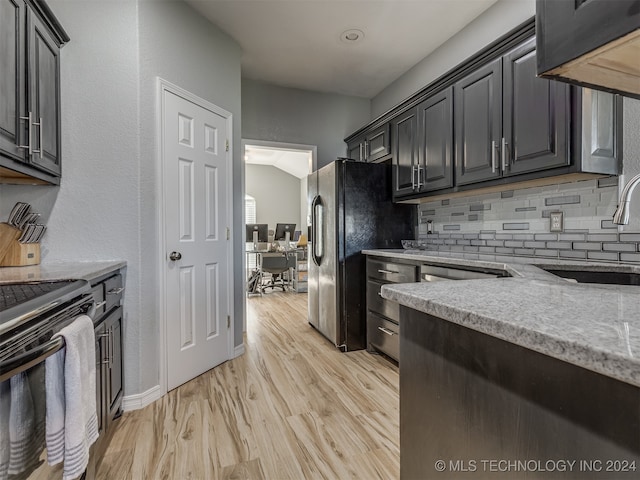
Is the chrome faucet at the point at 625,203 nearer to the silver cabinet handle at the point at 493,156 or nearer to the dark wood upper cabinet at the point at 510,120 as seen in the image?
the dark wood upper cabinet at the point at 510,120

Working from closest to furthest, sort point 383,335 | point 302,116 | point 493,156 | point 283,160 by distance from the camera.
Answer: point 493,156
point 383,335
point 302,116
point 283,160

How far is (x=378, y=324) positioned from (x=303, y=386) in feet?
2.85

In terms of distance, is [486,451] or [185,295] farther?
[185,295]

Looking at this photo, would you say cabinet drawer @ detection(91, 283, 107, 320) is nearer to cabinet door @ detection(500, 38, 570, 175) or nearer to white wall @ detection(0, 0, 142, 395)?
white wall @ detection(0, 0, 142, 395)

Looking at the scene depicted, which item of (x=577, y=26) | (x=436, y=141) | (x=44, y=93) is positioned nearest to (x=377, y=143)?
(x=436, y=141)

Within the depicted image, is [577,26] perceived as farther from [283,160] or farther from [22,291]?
[283,160]

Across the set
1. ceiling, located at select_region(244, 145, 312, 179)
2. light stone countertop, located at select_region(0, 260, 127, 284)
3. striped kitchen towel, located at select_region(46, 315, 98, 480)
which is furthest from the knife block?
ceiling, located at select_region(244, 145, 312, 179)

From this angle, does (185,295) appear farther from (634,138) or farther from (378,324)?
(634,138)

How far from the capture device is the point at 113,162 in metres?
2.09

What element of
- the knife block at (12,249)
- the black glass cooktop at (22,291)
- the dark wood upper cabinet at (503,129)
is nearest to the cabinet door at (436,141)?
the dark wood upper cabinet at (503,129)

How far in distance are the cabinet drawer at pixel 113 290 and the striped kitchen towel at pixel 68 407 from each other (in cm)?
74

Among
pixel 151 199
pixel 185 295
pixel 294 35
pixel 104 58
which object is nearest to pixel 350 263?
pixel 185 295

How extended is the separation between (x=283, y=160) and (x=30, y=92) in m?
7.11

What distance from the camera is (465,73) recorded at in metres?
2.45
